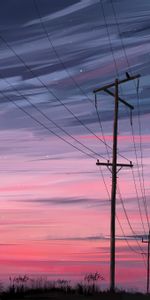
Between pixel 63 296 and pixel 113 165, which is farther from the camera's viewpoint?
pixel 113 165

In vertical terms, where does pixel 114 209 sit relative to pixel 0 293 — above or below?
above

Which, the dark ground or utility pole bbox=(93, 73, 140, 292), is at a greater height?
utility pole bbox=(93, 73, 140, 292)

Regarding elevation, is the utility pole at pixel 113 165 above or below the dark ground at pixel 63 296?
above

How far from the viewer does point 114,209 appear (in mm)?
40625

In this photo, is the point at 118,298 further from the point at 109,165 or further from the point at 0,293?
the point at 109,165

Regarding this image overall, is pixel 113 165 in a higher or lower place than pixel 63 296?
higher

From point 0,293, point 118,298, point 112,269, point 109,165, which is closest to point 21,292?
point 0,293

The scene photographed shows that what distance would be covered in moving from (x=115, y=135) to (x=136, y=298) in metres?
10.2

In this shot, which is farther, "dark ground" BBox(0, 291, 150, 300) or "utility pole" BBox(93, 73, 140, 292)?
"utility pole" BBox(93, 73, 140, 292)

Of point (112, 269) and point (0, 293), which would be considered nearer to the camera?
point (0, 293)

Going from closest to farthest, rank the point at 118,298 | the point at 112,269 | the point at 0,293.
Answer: the point at 0,293
the point at 118,298
the point at 112,269

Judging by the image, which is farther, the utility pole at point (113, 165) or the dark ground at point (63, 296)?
the utility pole at point (113, 165)

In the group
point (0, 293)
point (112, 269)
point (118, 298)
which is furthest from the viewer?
point (112, 269)

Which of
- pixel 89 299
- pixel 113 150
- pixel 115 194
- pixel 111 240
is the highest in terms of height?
pixel 113 150
